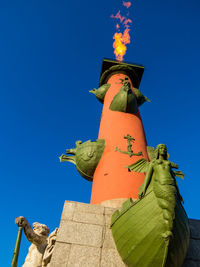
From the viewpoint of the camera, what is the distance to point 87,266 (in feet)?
14.0

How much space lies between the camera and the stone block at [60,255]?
4259 mm

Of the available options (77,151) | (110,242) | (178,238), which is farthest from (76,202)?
(77,151)

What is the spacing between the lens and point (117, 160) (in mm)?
6906

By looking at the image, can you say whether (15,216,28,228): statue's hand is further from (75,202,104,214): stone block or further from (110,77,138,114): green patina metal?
(110,77,138,114): green patina metal

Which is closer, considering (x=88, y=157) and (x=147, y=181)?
(x=147, y=181)

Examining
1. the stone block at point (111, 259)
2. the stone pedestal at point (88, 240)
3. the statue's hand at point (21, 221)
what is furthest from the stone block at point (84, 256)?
the statue's hand at point (21, 221)

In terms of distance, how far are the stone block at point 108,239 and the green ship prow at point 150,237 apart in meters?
0.30

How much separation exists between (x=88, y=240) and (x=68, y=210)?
0.79 metres

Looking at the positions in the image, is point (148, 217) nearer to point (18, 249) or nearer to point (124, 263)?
point (124, 263)

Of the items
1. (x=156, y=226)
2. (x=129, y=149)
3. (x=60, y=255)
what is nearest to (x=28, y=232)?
(x=60, y=255)

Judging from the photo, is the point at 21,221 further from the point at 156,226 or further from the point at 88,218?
the point at 156,226

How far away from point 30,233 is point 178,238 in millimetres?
3248

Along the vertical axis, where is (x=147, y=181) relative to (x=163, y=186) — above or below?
above

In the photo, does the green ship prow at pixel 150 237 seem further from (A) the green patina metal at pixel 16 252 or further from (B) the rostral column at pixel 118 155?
(A) the green patina metal at pixel 16 252
